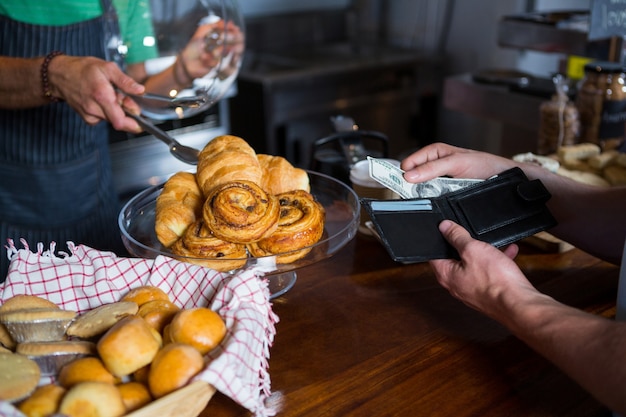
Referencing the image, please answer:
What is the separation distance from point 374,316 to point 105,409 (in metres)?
0.54

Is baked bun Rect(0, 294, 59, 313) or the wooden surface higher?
baked bun Rect(0, 294, 59, 313)

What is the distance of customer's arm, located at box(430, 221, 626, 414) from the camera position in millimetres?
857

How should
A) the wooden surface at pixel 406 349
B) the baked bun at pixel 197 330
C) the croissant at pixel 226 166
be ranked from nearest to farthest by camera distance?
the baked bun at pixel 197 330, the wooden surface at pixel 406 349, the croissant at pixel 226 166

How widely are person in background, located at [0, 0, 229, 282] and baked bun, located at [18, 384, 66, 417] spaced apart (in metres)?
0.88

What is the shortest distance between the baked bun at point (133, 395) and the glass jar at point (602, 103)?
1530 mm

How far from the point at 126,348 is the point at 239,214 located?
31 centimetres

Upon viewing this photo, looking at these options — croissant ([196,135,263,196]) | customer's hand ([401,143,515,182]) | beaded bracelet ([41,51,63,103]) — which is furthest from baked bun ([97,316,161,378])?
beaded bracelet ([41,51,63,103])

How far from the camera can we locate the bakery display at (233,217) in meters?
1.05

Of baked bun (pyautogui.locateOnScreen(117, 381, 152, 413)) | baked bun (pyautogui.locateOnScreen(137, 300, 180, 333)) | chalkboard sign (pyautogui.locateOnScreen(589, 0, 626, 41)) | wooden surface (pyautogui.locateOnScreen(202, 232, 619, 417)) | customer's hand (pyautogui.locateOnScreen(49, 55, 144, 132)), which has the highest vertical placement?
chalkboard sign (pyautogui.locateOnScreen(589, 0, 626, 41))

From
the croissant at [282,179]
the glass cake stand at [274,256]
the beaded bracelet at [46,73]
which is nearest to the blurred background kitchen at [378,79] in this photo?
the beaded bracelet at [46,73]

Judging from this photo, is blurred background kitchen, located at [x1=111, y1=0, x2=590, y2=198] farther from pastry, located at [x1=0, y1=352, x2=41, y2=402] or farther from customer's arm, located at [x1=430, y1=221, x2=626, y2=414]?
pastry, located at [x1=0, y1=352, x2=41, y2=402]

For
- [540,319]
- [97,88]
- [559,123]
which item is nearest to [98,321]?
[540,319]

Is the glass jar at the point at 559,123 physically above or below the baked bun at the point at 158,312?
above

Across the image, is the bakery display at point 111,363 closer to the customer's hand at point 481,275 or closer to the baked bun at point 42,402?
the baked bun at point 42,402
